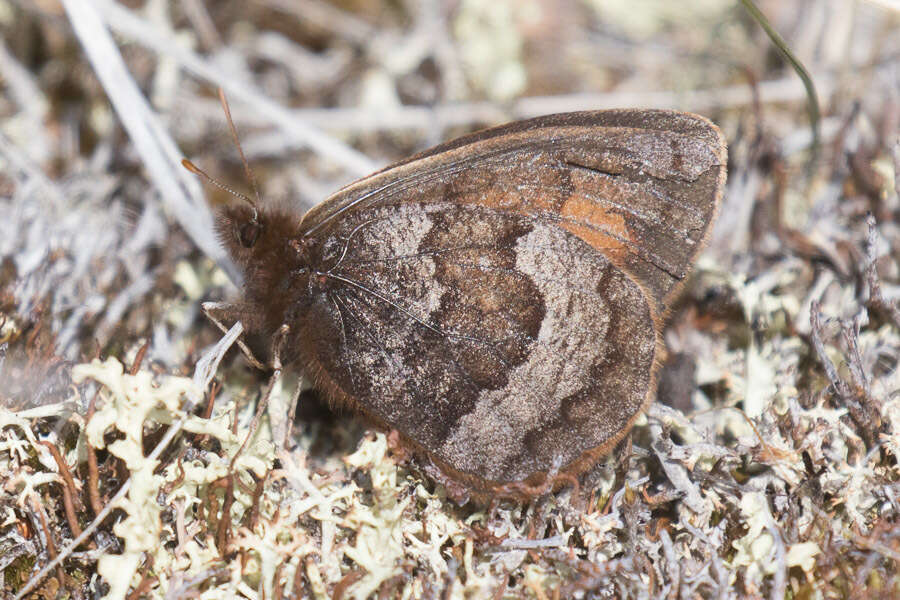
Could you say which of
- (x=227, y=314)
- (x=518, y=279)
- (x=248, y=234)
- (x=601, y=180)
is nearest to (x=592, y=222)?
(x=601, y=180)

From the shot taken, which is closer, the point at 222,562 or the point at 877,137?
the point at 222,562

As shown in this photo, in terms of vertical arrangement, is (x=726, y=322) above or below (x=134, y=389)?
below

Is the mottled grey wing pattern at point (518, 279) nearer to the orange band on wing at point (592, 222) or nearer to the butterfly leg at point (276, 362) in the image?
the orange band on wing at point (592, 222)

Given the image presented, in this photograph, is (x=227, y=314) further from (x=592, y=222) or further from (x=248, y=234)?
(x=592, y=222)

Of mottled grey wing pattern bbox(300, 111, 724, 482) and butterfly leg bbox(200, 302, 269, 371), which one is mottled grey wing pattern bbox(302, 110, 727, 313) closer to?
mottled grey wing pattern bbox(300, 111, 724, 482)

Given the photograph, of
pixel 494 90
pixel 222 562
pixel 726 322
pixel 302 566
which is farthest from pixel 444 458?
pixel 494 90

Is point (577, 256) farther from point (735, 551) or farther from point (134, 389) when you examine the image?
point (134, 389)

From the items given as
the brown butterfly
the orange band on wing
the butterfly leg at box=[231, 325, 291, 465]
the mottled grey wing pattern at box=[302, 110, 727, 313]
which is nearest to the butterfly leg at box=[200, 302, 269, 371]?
the butterfly leg at box=[231, 325, 291, 465]
